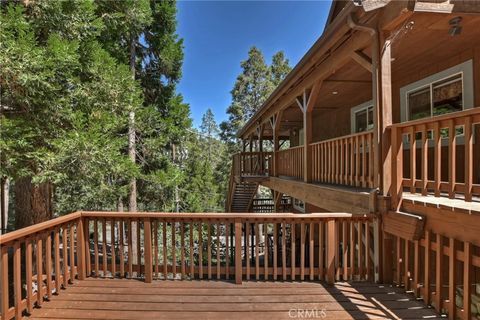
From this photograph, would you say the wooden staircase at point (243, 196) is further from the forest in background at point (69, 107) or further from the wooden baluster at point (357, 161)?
the wooden baluster at point (357, 161)

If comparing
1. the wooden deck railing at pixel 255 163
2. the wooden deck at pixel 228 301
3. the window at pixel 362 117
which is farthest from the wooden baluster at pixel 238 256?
the wooden deck railing at pixel 255 163

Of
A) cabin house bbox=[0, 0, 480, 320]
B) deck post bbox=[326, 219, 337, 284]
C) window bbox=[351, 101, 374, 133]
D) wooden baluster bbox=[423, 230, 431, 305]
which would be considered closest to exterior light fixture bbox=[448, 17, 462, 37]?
cabin house bbox=[0, 0, 480, 320]

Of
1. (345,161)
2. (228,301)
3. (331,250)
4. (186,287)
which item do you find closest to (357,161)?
(345,161)

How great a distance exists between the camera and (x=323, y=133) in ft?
36.4

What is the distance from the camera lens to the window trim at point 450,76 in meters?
4.55

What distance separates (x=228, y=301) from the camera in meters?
3.37

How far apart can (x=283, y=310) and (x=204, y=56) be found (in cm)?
3252

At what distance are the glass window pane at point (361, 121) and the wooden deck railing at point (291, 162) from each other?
2041 mm

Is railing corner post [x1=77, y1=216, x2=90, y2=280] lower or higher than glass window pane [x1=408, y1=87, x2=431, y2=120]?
lower

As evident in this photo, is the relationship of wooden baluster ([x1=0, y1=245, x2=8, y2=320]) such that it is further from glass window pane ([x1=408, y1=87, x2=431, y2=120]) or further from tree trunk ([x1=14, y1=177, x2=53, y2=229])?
glass window pane ([x1=408, y1=87, x2=431, y2=120])

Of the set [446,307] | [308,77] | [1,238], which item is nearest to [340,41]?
[308,77]

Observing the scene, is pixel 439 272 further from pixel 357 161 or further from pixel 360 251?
pixel 357 161

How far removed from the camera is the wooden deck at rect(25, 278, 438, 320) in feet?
10.1

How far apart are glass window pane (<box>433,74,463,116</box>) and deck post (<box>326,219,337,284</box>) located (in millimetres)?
3168
